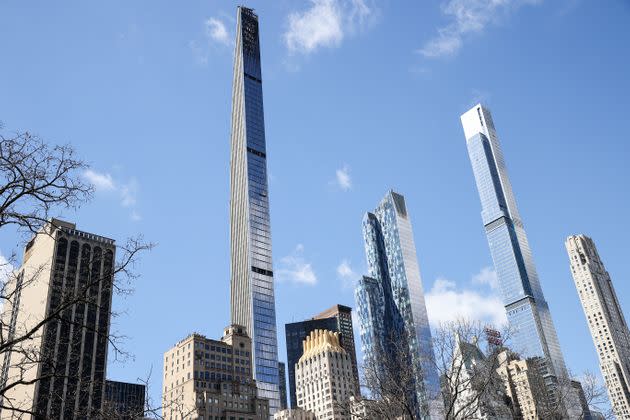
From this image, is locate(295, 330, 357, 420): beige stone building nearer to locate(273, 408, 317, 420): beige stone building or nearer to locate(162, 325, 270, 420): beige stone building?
locate(273, 408, 317, 420): beige stone building

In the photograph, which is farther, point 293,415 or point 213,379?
point 293,415

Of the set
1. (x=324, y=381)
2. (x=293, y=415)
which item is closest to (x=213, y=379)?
(x=293, y=415)

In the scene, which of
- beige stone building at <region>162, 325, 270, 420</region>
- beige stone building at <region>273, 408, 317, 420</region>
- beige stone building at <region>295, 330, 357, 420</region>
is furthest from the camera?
beige stone building at <region>295, 330, 357, 420</region>

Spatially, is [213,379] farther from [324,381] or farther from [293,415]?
[324,381]

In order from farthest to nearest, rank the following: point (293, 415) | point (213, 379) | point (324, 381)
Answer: point (324, 381) → point (293, 415) → point (213, 379)

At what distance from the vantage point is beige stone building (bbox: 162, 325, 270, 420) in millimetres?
127625

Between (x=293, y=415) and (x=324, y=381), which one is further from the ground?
(x=324, y=381)

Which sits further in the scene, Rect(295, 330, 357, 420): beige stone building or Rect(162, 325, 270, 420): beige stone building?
Rect(295, 330, 357, 420): beige stone building

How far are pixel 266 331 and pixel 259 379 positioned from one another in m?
17.5

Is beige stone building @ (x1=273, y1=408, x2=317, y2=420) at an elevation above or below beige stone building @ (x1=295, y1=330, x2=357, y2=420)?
below

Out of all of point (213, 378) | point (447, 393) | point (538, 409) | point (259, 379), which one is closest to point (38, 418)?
point (447, 393)

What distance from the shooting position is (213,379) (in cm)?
13588

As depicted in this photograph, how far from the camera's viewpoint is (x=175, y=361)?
142 m

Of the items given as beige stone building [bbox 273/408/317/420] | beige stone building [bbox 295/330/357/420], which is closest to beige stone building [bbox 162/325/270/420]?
beige stone building [bbox 273/408/317/420]
